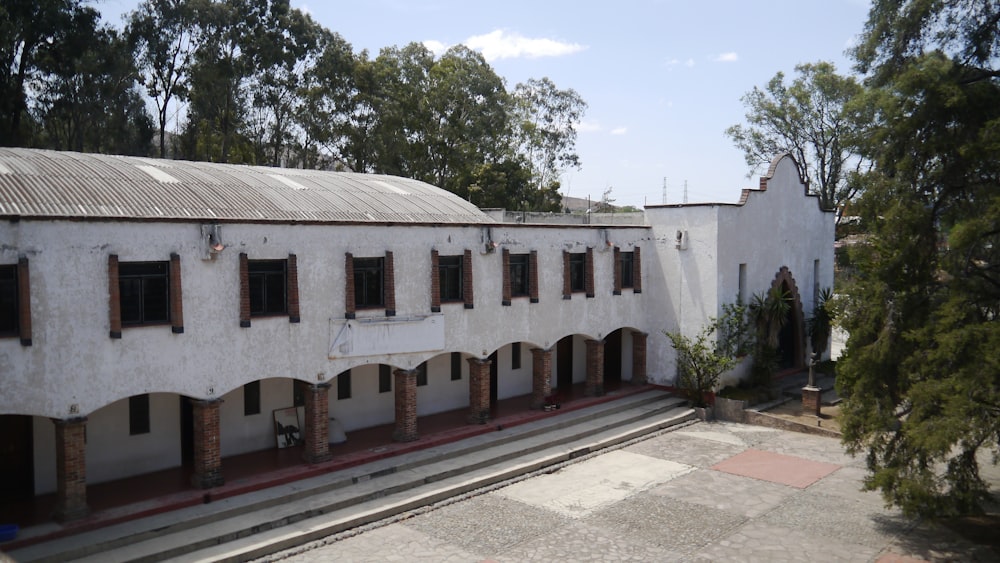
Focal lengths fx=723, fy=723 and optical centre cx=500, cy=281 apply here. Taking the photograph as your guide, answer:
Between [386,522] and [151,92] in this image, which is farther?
[151,92]

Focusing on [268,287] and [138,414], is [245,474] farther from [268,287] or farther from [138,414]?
[268,287]

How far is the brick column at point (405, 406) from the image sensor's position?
15.7 m

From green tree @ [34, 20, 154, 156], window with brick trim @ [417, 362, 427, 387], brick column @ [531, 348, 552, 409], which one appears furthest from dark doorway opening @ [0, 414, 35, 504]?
green tree @ [34, 20, 154, 156]

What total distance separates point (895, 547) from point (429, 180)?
2979cm

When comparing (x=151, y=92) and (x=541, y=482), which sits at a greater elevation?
(x=151, y=92)

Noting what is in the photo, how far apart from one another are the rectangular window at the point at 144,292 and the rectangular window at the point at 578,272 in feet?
34.1

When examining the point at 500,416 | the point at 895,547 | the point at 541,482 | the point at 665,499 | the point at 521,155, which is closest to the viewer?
the point at 895,547

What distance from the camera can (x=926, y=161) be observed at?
1140 cm

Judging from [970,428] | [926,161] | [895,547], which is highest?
[926,161]

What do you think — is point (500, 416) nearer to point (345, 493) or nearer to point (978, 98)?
point (345, 493)

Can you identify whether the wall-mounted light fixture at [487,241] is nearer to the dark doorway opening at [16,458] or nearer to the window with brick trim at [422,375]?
the window with brick trim at [422,375]

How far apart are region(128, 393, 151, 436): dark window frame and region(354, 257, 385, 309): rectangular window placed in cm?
437

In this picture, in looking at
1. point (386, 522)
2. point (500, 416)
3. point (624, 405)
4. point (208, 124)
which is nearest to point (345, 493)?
point (386, 522)

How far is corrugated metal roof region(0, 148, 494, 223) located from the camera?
12.2 m
